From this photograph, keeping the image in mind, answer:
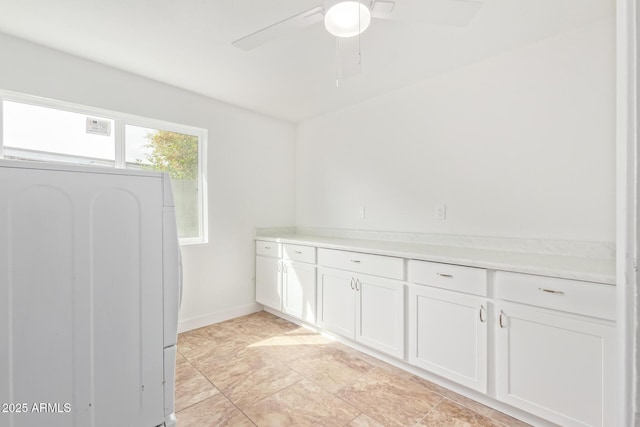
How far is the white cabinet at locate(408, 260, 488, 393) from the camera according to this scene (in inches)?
66.8

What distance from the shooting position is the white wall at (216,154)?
2.08m

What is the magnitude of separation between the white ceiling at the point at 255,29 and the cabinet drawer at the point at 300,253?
4.86ft

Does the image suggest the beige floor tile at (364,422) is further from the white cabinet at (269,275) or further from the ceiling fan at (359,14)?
the ceiling fan at (359,14)

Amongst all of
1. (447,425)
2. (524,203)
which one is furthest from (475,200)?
(447,425)

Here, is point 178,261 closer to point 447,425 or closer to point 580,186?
point 447,425

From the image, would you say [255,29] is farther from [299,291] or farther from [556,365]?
[556,365]

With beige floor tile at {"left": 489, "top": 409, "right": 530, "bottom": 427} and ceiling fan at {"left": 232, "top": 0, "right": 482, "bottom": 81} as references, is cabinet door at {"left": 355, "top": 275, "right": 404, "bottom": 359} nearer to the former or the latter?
beige floor tile at {"left": 489, "top": 409, "right": 530, "bottom": 427}

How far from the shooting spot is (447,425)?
1.59 meters

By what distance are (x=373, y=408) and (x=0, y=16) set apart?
3178mm

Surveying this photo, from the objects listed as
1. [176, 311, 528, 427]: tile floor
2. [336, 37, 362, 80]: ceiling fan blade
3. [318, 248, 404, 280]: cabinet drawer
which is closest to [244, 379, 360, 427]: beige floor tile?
[176, 311, 528, 427]: tile floor

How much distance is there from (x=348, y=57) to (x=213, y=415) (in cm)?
219

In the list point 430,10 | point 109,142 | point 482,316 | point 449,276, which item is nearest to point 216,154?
point 109,142

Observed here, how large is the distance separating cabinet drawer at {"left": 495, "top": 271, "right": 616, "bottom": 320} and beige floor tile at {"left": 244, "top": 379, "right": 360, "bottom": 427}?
1.11 metres

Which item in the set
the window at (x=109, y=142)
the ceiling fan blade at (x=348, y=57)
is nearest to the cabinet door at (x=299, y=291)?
the window at (x=109, y=142)
